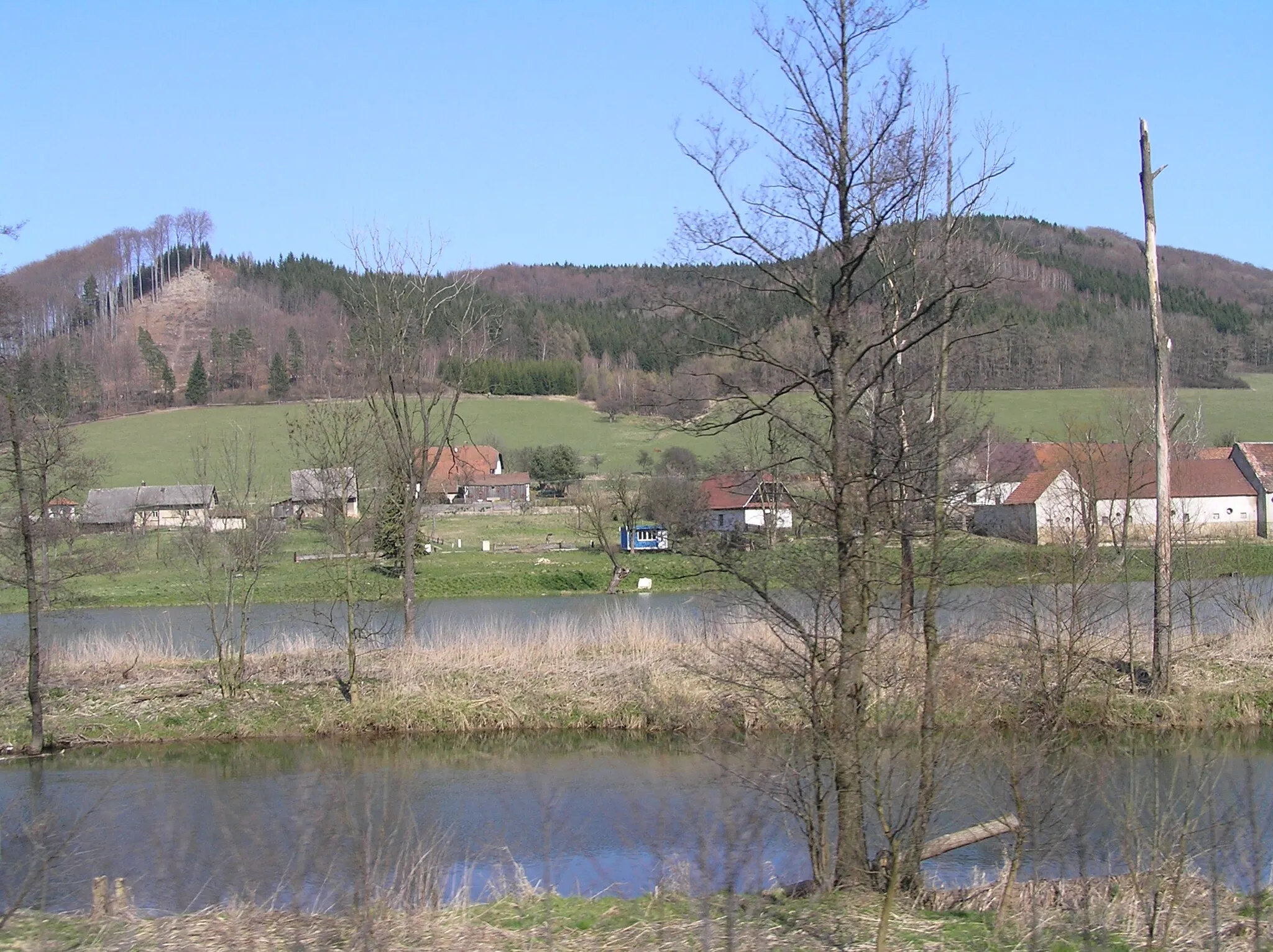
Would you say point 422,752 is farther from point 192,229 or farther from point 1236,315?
point 192,229

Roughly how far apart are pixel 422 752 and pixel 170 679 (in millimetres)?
6350

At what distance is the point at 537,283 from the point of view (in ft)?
333

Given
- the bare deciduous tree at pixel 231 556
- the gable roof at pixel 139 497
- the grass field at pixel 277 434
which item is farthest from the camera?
the grass field at pixel 277 434

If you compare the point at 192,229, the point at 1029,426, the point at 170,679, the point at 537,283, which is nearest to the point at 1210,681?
the point at 170,679

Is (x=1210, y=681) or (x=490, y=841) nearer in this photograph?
(x=490, y=841)

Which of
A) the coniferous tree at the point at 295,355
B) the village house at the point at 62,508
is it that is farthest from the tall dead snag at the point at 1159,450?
the coniferous tree at the point at 295,355

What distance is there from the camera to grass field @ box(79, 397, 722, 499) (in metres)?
55.9

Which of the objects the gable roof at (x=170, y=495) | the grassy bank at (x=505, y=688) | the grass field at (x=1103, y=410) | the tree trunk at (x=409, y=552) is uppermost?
the grass field at (x=1103, y=410)

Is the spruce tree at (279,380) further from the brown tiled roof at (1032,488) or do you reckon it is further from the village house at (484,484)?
the brown tiled roof at (1032,488)

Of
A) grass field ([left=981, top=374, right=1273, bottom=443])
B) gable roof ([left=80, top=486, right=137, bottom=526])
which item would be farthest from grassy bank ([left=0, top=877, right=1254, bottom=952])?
grass field ([left=981, top=374, right=1273, bottom=443])

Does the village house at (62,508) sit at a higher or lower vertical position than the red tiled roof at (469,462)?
lower

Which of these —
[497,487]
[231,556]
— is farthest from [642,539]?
[231,556]

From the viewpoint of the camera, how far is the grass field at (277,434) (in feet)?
184

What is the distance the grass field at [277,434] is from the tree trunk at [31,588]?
98.7ft
